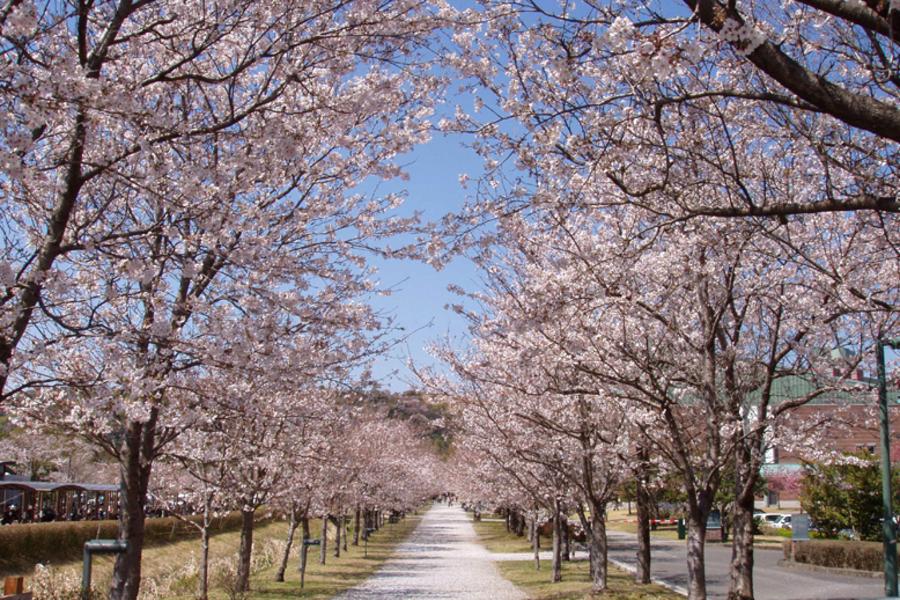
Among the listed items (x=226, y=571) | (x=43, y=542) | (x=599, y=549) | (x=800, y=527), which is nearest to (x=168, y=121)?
(x=599, y=549)

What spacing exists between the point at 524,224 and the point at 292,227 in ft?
7.62

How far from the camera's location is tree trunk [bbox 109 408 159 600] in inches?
345

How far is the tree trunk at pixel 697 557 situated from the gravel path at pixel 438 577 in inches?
335

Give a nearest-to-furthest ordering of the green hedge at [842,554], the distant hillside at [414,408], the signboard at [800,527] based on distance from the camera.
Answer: the distant hillside at [414,408]
the green hedge at [842,554]
the signboard at [800,527]

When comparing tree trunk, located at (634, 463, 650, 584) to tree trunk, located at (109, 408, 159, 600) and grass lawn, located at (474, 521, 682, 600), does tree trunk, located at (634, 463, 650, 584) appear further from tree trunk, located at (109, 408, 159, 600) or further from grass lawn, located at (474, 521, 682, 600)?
tree trunk, located at (109, 408, 159, 600)

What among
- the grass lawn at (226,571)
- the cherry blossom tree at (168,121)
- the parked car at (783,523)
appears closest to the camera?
the cherry blossom tree at (168,121)

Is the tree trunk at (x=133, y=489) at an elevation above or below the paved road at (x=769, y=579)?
above

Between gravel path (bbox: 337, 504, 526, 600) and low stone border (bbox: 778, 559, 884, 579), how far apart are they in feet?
30.8

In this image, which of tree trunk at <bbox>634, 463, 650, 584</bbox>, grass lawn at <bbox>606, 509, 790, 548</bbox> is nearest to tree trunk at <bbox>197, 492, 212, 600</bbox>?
tree trunk at <bbox>634, 463, 650, 584</bbox>

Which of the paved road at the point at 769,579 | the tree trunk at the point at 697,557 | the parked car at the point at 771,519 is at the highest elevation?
the tree trunk at the point at 697,557

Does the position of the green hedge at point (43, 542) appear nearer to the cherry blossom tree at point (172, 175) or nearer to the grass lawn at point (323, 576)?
the grass lawn at point (323, 576)

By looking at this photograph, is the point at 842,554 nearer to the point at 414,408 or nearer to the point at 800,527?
the point at 800,527

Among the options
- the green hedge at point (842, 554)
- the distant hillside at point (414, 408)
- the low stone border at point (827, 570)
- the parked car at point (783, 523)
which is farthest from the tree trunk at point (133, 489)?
the parked car at point (783, 523)

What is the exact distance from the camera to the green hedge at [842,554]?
23172 millimetres
